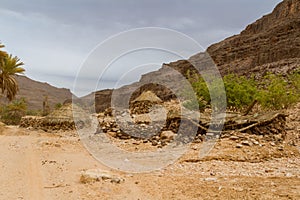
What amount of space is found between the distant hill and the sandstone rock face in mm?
45380

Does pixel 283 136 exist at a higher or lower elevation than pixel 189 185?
higher

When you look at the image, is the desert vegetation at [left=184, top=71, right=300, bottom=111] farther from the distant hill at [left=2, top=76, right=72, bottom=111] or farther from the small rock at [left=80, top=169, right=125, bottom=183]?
the distant hill at [left=2, top=76, right=72, bottom=111]

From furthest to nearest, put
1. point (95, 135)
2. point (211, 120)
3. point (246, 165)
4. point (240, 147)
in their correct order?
1. point (95, 135)
2. point (211, 120)
3. point (240, 147)
4. point (246, 165)

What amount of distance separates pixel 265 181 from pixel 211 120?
4865 mm

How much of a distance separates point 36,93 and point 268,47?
6735cm

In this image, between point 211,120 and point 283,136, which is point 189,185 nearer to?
point 211,120

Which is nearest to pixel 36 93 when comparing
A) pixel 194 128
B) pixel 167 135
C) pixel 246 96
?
pixel 246 96

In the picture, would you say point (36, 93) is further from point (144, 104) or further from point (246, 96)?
point (246, 96)

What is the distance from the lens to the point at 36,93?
9006 centimetres

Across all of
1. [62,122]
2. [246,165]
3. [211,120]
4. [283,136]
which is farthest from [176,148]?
[62,122]

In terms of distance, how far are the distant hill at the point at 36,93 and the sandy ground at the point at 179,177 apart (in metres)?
68.9

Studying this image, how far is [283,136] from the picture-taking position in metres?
9.95

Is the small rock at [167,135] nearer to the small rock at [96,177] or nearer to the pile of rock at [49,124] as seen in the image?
the small rock at [96,177]

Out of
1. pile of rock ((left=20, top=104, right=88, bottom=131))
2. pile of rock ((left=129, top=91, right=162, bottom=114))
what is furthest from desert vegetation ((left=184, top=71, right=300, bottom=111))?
pile of rock ((left=20, top=104, right=88, bottom=131))
